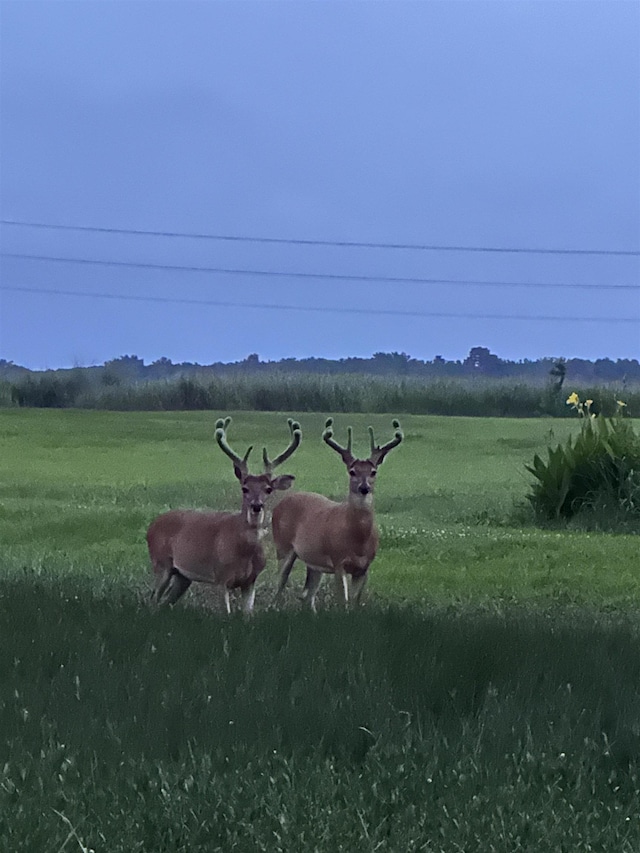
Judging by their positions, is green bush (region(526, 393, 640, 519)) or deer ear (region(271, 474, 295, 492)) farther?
green bush (region(526, 393, 640, 519))

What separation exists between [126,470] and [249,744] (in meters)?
12.5

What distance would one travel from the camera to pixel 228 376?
17000 millimetres

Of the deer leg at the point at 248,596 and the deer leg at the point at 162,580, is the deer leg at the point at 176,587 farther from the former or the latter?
the deer leg at the point at 248,596

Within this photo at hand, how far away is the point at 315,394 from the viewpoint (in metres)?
16.4

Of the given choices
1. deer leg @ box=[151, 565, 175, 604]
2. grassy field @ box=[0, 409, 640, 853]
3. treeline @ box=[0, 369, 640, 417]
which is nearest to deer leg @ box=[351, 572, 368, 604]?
grassy field @ box=[0, 409, 640, 853]

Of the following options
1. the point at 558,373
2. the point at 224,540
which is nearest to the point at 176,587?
the point at 224,540

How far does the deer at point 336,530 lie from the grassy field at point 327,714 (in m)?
0.41

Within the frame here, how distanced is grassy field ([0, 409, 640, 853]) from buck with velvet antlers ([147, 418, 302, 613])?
28 centimetres

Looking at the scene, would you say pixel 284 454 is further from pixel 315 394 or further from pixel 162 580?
pixel 315 394

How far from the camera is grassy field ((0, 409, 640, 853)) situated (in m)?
4.41

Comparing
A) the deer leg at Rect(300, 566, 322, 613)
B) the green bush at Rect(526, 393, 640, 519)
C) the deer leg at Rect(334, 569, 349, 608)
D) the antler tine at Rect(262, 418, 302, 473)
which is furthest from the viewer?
the green bush at Rect(526, 393, 640, 519)

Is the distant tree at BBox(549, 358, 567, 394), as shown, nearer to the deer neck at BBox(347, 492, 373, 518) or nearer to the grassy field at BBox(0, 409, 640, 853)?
the grassy field at BBox(0, 409, 640, 853)

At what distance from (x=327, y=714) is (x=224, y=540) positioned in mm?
2540

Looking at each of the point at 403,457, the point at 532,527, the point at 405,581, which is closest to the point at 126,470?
the point at 403,457
